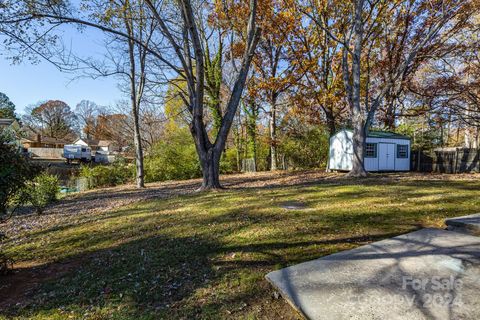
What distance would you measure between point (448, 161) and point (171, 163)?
15009mm

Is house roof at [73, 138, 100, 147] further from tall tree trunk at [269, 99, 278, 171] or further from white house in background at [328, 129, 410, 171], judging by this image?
white house in background at [328, 129, 410, 171]

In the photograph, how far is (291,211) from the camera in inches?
177

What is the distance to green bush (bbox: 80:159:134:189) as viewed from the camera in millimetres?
13867

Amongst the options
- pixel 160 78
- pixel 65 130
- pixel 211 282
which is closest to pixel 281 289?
pixel 211 282

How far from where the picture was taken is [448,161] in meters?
13.9

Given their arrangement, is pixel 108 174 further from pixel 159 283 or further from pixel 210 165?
pixel 159 283

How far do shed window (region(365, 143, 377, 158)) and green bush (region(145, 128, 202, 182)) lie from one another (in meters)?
9.28

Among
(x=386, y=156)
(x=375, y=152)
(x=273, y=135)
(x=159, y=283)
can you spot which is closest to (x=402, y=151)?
(x=386, y=156)

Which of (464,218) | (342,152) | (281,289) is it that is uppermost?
(342,152)

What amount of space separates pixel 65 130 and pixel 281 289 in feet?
176

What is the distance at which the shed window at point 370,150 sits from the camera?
13.8 meters

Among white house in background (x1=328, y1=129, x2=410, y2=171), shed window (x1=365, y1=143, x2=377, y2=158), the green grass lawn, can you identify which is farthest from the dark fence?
the green grass lawn

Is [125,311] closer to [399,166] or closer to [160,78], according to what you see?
[160,78]

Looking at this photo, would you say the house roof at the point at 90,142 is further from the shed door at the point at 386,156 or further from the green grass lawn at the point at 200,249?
the green grass lawn at the point at 200,249
